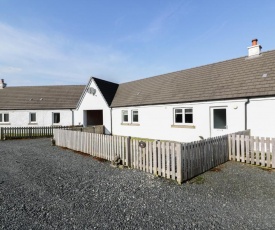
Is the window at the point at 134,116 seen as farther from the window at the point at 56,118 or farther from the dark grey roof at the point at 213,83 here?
the window at the point at 56,118

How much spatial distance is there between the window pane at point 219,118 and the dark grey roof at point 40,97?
1897 centimetres

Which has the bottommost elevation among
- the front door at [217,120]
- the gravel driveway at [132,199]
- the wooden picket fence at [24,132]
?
the gravel driveway at [132,199]

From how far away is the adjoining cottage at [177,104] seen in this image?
11.2 m

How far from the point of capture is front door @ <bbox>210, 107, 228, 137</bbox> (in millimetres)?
12598

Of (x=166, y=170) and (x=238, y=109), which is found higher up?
(x=238, y=109)

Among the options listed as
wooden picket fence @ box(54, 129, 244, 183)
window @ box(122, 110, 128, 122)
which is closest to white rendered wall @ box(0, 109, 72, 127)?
window @ box(122, 110, 128, 122)

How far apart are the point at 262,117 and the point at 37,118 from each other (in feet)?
85.2

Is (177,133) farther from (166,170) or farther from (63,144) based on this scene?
(63,144)

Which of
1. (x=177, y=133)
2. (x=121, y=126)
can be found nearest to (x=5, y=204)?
(x=177, y=133)

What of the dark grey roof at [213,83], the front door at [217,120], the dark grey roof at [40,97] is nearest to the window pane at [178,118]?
the dark grey roof at [213,83]

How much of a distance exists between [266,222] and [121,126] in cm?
1649

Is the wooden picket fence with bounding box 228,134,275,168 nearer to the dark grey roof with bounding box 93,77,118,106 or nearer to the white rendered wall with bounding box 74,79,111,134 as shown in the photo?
the white rendered wall with bounding box 74,79,111,134

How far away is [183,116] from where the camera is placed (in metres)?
14.5

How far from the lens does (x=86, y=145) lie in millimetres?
11484
